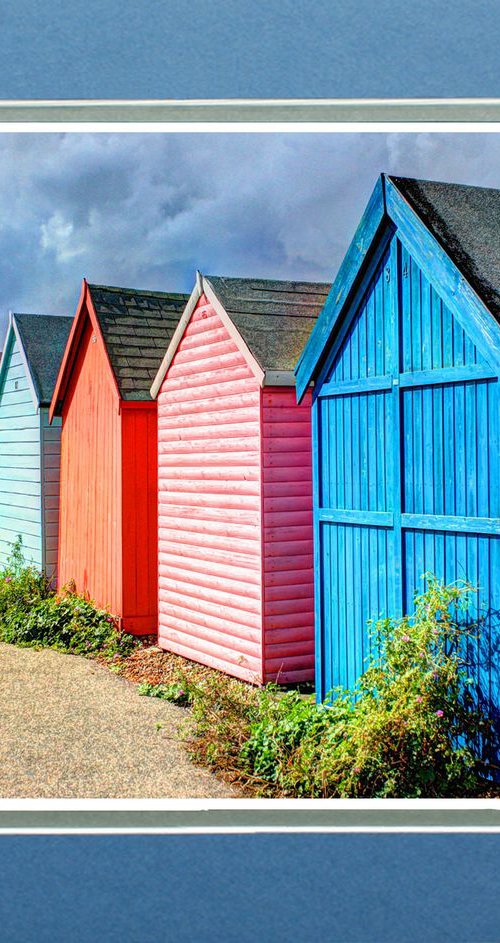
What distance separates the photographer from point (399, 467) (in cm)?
628

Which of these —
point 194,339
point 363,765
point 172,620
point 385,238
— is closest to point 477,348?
point 385,238

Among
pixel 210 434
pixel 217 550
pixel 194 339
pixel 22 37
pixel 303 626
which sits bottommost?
pixel 303 626

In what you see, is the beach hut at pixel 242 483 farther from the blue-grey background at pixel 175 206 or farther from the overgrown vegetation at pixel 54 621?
the overgrown vegetation at pixel 54 621

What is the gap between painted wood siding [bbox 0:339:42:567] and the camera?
12.6 metres

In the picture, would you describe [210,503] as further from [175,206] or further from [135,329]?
[175,206]

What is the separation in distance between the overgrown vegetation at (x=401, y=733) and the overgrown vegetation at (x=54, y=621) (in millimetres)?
4012

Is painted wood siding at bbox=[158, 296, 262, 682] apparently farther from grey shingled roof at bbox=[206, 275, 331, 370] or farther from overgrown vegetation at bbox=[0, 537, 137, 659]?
overgrown vegetation at bbox=[0, 537, 137, 659]

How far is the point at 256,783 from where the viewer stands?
238 inches

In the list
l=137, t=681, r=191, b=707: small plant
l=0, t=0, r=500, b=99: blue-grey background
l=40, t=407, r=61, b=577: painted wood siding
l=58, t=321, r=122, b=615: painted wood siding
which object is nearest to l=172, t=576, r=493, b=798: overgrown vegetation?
l=137, t=681, r=191, b=707: small plant

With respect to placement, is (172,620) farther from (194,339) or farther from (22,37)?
(22,37)

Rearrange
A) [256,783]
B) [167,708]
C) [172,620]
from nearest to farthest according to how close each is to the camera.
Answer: [256,783] → [167,708] → [172,620]

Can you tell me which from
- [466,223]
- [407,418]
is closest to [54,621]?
[407,418]

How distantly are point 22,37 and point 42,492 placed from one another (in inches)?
311

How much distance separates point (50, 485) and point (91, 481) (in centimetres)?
143
